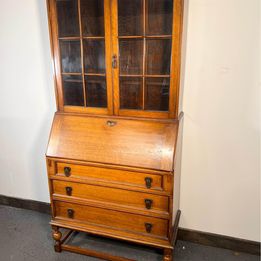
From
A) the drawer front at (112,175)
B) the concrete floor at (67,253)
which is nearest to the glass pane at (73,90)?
the drawer front at (112,175)

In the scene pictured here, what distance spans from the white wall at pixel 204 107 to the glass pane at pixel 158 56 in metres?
0.23

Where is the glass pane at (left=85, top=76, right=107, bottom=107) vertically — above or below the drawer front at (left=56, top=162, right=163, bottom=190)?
above

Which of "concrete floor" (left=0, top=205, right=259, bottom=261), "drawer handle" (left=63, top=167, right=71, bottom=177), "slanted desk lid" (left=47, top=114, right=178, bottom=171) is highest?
"slanted desk lid" (left=47, top=114, right=178, bottom=171)

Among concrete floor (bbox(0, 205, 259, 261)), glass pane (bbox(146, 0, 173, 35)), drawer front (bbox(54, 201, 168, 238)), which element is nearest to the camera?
glass pane (bbox(146, 0, 173, 35))

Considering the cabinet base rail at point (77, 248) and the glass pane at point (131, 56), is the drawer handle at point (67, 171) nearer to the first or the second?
the cabinet base rail at point (77, 248)

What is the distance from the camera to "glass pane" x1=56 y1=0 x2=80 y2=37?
5.16 feet

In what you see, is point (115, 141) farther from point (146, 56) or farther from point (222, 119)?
point (222, 119)

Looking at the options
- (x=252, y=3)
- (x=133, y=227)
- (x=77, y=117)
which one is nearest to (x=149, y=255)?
(x=133, y=227)

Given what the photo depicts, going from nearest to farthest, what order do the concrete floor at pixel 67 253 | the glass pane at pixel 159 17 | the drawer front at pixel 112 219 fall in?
the glass pane at pixel 159 17 → the drawer front at pixel 112 219 → the concrete floor at pixel 67 253

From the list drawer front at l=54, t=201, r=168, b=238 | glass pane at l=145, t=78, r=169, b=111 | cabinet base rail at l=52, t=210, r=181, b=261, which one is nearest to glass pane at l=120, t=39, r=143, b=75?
glass pane at l=145, t=78, r=169, b=111

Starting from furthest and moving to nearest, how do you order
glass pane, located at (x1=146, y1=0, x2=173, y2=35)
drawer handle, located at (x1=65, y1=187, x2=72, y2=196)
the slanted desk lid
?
drawer handle, located at (x1=65, y1=187, x2=72, y2=196) → the slanted desk lid → glass pane, located at (x1=146, y1=0, x2=173, y2=35)

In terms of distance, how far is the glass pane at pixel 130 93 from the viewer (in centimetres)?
157

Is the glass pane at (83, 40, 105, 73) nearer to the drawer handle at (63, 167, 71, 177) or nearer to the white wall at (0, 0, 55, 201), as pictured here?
the white wall at (0, 0, 55, 201)

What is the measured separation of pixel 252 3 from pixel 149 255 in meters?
1.78
